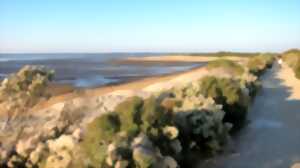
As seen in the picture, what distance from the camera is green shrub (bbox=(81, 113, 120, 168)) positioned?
546 centimetres

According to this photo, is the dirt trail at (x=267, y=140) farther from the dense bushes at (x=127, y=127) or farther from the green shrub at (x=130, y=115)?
the green shrub at (x=130, y=115)

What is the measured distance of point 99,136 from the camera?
5.80 metres

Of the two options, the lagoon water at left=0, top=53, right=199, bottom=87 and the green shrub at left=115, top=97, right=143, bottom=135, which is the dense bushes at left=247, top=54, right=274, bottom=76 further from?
the green shrub at left=115, top=97, right=143, bottom=135

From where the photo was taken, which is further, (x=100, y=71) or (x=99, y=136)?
(x=100, y=71)

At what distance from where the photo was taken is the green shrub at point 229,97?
34.9 ft

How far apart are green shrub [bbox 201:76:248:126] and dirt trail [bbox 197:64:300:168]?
448 millimetres

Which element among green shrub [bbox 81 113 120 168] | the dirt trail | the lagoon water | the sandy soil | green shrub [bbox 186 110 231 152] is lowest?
the lagoon water

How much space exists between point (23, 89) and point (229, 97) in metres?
5.65

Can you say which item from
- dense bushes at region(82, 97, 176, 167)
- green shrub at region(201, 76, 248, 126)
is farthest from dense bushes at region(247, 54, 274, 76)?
dense bushes at region(82, 97, 176, 167)

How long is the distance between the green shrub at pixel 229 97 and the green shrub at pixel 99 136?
5.09 meters

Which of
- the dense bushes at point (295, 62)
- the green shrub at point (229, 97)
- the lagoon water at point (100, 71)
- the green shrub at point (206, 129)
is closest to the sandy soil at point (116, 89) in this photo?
the lagoon water at point (100, 71)

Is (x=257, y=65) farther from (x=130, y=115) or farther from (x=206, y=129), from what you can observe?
(x=130, y=115)

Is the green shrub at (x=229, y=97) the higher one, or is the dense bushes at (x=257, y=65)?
the green shrub at (x=229, y=97)

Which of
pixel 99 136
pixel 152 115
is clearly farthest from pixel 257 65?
pixel 99 136
